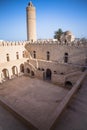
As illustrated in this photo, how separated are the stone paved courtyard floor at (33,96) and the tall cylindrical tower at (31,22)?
39.5 ft

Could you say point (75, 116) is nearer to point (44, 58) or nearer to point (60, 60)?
point (60, 60)

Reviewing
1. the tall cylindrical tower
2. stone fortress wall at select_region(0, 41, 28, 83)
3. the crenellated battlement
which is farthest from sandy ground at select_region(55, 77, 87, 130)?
the tall cylindrical tower

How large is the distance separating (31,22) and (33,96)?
57.0 ft

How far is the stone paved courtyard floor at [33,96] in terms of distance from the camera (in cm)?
906

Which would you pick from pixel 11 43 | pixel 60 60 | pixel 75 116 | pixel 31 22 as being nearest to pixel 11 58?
pixel 11 43

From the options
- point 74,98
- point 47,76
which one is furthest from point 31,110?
point 47,76

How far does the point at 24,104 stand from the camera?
1024 cm

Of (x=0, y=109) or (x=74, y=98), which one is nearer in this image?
(x=74, y=98)

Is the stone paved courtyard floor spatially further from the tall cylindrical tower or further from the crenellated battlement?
the tall cylindrical tower

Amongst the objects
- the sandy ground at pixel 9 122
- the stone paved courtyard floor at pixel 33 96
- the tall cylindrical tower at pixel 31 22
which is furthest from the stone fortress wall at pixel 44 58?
the sandy ground at pixel 9 122

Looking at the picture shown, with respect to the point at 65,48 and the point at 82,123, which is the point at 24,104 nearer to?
the point at 82,123

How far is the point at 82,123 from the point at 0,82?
48.2 ft

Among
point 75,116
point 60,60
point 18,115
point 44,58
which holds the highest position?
point 44,58

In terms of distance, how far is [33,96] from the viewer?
1189 cm
